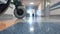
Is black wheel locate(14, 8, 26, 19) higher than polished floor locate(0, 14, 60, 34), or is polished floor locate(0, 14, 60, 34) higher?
black wheel locate(14, 8, 26, 19)

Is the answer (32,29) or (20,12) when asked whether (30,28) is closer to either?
(32,29)

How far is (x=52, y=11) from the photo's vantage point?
5695 mm

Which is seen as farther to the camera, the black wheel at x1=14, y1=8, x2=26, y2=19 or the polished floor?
the black wheel at x1=14, y1=8, x2=26, y2=19

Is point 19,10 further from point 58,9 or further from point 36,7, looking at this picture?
point 36,7

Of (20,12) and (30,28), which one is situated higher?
(20,12)

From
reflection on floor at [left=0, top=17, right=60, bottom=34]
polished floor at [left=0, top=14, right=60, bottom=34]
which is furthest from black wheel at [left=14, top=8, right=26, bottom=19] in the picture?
reflection on floor at [left=0, top=17, right=60, bottom=34]

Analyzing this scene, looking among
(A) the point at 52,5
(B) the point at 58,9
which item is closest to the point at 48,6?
(A) the point at 52,5

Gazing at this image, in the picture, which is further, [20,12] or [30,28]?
[20,12]

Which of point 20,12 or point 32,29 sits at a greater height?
point 20,12

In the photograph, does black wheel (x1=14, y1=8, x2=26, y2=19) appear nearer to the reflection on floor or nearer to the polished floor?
the polished floor

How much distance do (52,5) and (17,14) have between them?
431 cm

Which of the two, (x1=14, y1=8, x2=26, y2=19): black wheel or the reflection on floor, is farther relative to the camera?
(x1=14, y1=8, x2=26, y2=19): black wheel

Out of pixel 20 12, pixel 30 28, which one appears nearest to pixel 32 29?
pixel 30 28

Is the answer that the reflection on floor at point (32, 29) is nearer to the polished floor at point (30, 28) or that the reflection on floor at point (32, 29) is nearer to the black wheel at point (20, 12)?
the polished floor at point (30, 28)
